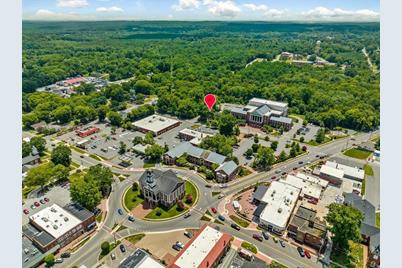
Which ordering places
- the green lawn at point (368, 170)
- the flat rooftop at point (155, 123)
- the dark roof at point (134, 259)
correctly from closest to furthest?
the dark roof at point (134, 259), the green lawn at point (368, 170), the flat rooftop at point (155, 123)

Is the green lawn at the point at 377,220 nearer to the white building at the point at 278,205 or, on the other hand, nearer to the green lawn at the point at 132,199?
the white building at the point at 278,205

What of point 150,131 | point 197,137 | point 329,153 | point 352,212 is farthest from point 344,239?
point 150,131

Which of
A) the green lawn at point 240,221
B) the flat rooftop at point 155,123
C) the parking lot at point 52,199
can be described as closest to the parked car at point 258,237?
the green lawn at point 240,221

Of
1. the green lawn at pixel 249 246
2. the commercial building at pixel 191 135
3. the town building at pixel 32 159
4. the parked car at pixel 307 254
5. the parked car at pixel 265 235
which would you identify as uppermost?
the commercial building at pixel 191 135

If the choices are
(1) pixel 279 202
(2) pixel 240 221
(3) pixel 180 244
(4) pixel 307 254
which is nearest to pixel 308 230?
(4) pixel 307 254

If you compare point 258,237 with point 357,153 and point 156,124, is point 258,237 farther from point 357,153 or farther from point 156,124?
point 156,124

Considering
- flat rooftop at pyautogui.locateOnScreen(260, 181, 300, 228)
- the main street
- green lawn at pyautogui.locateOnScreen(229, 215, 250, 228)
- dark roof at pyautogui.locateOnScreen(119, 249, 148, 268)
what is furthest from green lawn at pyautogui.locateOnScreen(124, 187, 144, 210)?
flat rooftop at pyautogui.locateOnScreen(260, 181, 300, 228)
